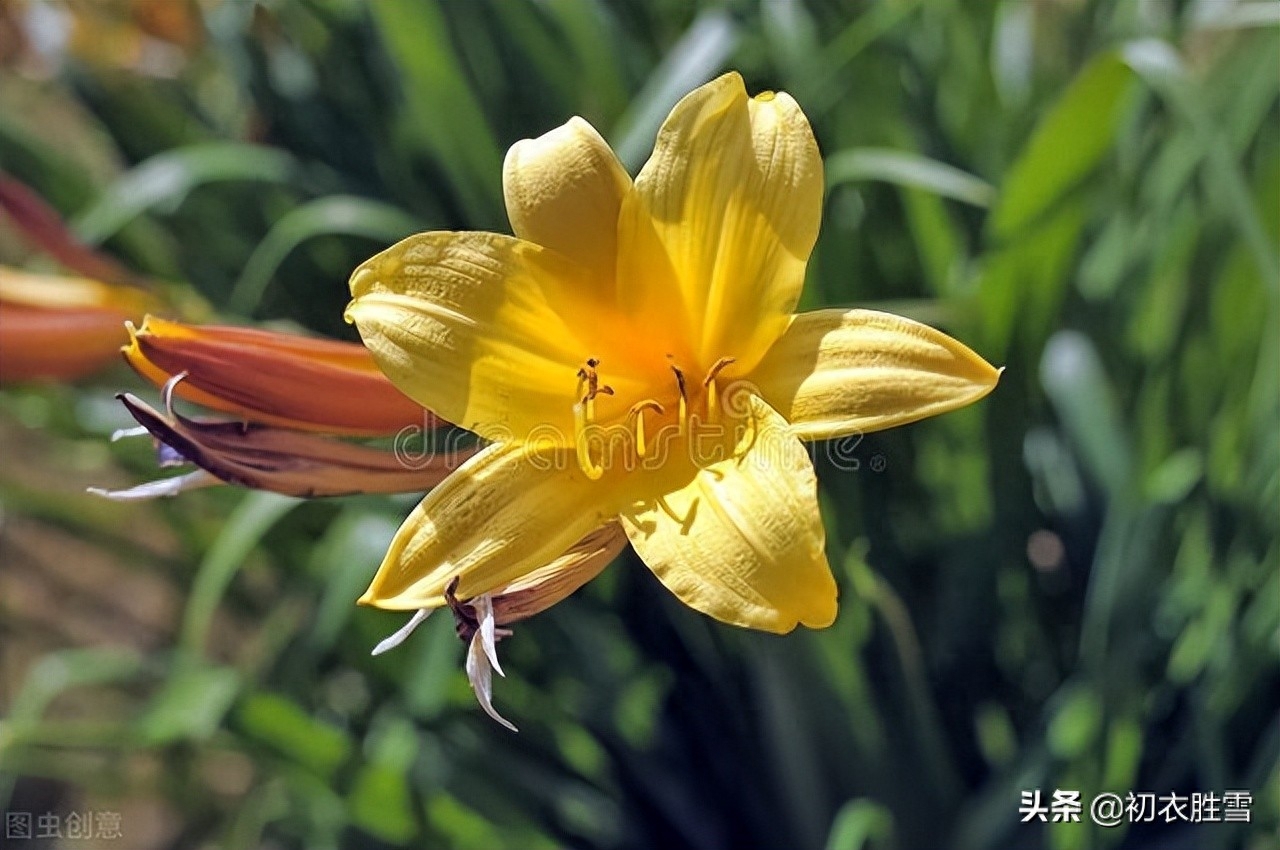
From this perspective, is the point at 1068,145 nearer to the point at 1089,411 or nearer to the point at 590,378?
the point at 1089,411

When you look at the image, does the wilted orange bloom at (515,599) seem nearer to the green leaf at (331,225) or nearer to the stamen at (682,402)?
the stamen at (682,402)

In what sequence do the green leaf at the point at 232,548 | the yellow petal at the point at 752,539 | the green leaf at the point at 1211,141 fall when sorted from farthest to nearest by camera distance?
the green leaf at the point at 232,548 < the green leaf at the point at 1211,141 < the yellow petal at the point at 752,539

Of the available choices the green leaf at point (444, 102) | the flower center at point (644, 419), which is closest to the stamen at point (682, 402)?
the flower center at point (644, 419)

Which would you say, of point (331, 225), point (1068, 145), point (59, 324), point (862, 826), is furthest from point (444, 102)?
point (862, 826)

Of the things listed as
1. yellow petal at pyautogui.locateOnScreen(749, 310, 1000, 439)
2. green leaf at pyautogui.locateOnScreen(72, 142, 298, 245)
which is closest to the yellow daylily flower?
yellow petal at pyautogui.locateOnScreen(749, 310, 1000, 439)

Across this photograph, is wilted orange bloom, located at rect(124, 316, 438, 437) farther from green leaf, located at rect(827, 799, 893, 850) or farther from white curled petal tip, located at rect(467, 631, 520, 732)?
green leaf, located at rect(827, 799, 893, 850)

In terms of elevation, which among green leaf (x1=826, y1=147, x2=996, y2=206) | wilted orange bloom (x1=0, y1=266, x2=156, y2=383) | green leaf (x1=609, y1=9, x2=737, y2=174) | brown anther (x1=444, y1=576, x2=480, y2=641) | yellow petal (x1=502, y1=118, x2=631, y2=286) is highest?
green leaf (x1=609, y1=9, x2=737, y2=174)
